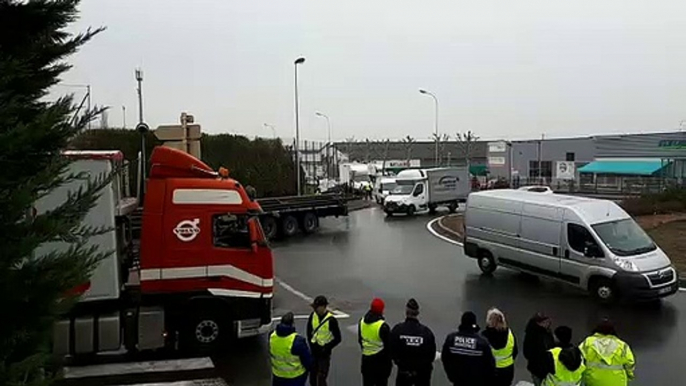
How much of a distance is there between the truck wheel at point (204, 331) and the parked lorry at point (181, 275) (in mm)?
16

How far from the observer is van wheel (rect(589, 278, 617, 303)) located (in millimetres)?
13992

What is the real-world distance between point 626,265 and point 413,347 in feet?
27.4

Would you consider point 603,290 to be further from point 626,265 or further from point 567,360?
point 567,360

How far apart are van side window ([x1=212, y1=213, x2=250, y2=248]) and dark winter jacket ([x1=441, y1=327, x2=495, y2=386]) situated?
4894 mm

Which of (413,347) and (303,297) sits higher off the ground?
(413,347)

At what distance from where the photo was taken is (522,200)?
1647cm

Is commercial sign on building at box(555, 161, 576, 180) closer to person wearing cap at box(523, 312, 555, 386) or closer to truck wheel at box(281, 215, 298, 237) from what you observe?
truck wheel at box(281, 215, 298, 237)

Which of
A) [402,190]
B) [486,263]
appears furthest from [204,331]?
[402,190]

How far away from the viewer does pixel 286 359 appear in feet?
24.7

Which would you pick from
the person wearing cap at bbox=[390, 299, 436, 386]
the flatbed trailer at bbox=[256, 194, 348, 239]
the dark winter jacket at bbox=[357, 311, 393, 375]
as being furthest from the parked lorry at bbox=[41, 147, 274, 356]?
the flatbed trailer at bbox=[256, 194, 348, 239]

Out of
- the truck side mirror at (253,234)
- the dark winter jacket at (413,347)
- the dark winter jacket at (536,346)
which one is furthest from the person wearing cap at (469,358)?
the truck side mirror at (253,234)

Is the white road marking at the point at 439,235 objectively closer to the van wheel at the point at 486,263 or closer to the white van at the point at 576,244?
the van wheel at the point at 486,263

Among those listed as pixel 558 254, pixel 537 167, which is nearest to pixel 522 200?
pixel 558 254

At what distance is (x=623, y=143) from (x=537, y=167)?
10830 mm
